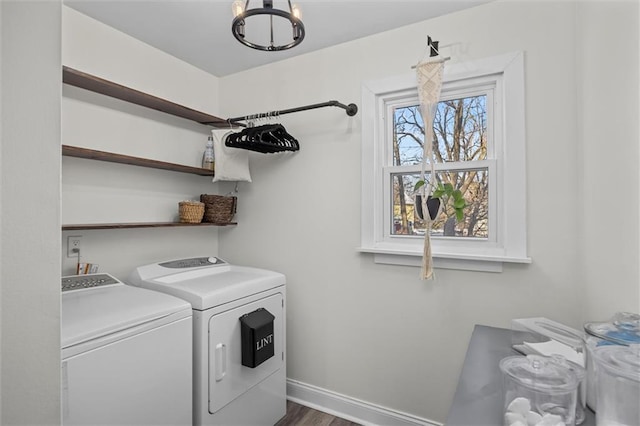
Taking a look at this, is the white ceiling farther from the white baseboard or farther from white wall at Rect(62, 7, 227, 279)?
the white baseboard

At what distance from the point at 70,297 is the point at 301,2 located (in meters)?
1.99

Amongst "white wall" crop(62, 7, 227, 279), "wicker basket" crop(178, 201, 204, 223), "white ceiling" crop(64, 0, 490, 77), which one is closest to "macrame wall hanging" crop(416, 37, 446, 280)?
"white ceiling" crop(64, 0, 490, 77)

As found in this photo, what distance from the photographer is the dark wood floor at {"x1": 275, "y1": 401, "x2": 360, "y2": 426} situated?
7.04ft

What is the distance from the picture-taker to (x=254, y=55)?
244 centimetres

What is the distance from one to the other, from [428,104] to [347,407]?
6.61 ft

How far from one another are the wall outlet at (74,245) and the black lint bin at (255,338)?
3.50 feet

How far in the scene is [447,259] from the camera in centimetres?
190

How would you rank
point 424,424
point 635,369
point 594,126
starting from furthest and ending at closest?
point 424,424 < point 594,126 < point 635,369

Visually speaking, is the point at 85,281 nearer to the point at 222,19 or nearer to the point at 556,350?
the point at 222,19

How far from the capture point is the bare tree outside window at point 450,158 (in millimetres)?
1911

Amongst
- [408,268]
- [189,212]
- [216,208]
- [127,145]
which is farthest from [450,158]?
[127,145]

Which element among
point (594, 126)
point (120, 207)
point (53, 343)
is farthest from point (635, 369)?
point (120, 207)

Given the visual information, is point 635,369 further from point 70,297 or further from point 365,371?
point 70,297

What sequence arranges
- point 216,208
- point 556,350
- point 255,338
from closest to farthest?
point 556,350
point 255,338
point 216,208
